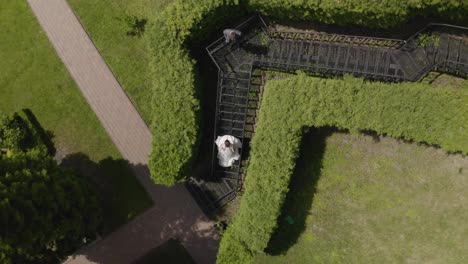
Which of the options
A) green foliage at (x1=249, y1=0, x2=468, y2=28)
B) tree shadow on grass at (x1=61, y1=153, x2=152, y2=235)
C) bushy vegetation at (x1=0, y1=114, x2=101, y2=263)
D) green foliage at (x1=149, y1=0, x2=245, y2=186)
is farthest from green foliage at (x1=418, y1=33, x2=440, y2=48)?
bushy vegetation at (x1=0, y1=114, x2=101, y2=263)

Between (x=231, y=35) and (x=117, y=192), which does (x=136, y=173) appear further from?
(x=231, y=35)

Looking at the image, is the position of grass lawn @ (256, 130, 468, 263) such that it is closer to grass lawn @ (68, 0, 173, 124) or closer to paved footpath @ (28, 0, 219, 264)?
paved footpath @ (28, 0, 219, 264)

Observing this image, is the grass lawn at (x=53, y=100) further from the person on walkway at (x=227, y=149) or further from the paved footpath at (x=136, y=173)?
the person on walkway at (x=227, y=149)

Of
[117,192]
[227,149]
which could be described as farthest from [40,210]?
[227,149]

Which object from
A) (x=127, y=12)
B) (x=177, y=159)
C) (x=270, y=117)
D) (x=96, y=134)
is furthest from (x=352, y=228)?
(x=127, y=12)

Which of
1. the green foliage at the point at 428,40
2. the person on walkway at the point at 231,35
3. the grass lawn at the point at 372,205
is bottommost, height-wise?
the grass lawn at the point at 372,205

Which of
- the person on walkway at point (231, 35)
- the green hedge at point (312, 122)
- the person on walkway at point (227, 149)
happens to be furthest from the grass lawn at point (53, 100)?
the person on walkway at point (231, 35)
